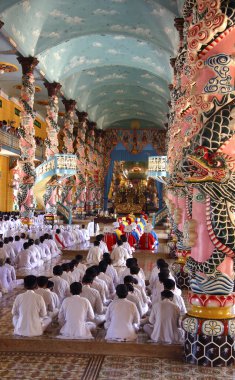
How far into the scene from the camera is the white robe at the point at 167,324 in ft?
22.7

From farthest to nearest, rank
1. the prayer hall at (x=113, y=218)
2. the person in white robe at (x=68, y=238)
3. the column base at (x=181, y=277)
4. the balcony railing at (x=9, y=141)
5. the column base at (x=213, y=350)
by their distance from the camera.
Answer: the balcony railing at (x=9, y=141)
the person in white robe at (x=68, y=238)
the column base at (x=181, y=277)
the column base at (x=213, y=350)
the prayer hall at (x=113, y=218)

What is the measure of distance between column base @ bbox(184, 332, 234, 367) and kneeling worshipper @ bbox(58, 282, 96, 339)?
1532 mm

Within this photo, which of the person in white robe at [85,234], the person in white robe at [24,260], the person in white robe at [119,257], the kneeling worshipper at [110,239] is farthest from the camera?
the person in white robe at [85,234]

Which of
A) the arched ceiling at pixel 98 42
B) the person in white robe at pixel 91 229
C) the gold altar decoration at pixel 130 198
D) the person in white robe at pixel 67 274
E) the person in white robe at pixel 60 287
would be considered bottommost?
the person in white robe at pixel 60 287

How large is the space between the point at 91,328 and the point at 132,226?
10964mm

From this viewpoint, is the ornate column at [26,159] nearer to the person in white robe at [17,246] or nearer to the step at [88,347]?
the person in white robe at [17,246]

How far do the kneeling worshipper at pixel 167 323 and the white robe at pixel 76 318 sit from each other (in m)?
0.89

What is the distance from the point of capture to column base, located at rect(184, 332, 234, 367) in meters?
6.18

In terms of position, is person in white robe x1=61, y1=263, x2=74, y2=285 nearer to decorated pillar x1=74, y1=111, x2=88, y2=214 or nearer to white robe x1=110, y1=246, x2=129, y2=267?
white robe x1=110, y1=246, x2=129, y2=267


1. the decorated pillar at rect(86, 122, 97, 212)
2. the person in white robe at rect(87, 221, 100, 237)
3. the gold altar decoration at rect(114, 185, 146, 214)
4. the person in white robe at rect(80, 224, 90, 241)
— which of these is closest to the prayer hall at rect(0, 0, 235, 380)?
the person in white robe at rect(87, 221, 100, 237)

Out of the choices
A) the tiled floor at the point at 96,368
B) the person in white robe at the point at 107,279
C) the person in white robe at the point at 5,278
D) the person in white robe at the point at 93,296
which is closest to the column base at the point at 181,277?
the person in white robe at the point at 107,279

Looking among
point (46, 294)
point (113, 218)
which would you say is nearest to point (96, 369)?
point (46, 294)

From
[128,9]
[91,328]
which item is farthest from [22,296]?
[128,9]

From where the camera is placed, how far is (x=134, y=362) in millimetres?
6473
